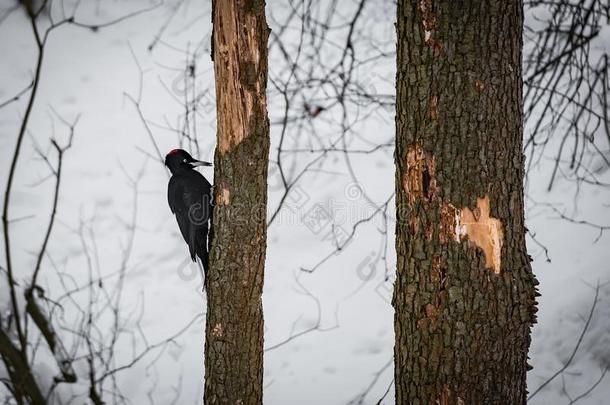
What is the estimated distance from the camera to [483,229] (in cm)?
186

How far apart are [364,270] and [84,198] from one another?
2266 millimetres

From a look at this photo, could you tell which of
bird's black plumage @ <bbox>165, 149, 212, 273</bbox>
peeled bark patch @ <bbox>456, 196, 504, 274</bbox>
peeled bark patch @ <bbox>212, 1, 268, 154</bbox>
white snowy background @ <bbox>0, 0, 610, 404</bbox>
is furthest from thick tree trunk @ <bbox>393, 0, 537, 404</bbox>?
white snowy background @ <bbox>0, 0, 610, 404</bbox>

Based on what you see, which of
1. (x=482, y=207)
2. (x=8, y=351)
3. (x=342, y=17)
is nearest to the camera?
(x=482, y=207)

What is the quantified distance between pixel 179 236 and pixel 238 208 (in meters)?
2.20

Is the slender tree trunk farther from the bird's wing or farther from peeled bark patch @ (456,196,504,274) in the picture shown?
peeled bark patch @ (456,196,504,274)

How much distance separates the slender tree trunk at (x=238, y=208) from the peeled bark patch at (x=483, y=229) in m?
0.81

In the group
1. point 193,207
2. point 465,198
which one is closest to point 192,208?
point 193,207

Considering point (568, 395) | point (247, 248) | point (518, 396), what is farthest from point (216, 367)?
point (568, 395)

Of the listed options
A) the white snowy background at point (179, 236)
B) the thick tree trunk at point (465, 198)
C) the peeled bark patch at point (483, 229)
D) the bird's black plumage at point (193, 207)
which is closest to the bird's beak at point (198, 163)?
the bird's black plumage at point (193, 207)

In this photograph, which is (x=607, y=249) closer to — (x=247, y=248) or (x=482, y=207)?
(x=482, y=207)

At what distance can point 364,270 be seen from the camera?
13.4 feet

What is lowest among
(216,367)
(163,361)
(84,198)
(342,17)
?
(216,367)

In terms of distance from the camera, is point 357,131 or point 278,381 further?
point 357,131

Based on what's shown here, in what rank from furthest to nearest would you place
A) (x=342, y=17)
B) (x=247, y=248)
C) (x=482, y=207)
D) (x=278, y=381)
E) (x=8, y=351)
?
(x=342, y=17)
(x=278, y=381)
(x=8, y=351)
(x=247, y=248)
(x=482, y=207)
